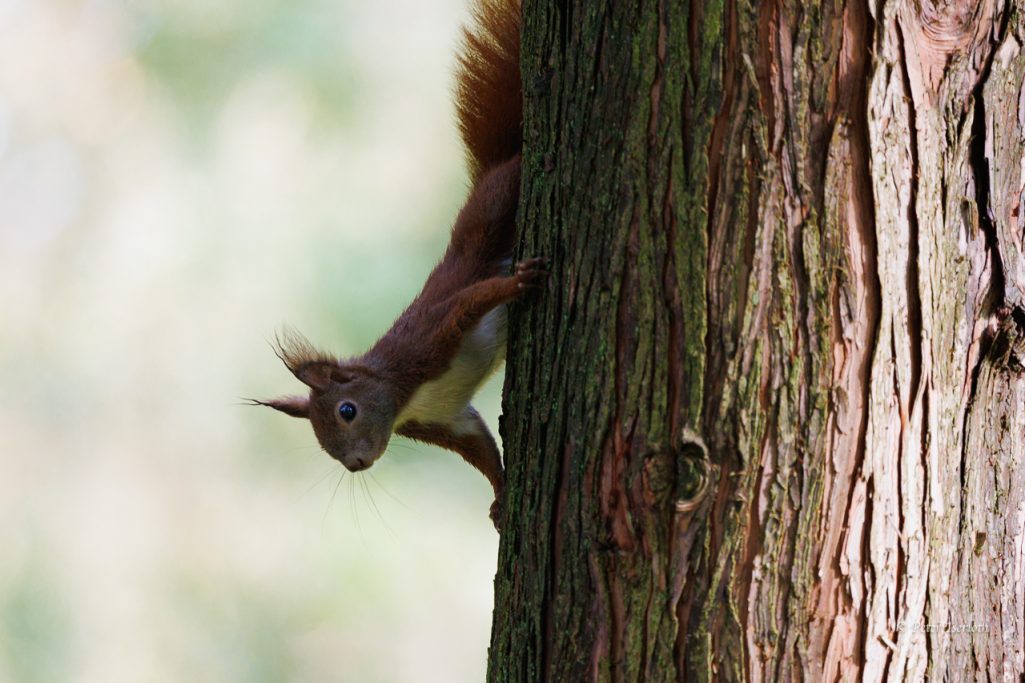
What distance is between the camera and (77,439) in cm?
465

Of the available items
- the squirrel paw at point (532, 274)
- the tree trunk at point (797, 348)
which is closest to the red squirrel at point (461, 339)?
the squirrel paw at point (532, 274)

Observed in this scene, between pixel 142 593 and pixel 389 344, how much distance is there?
7.83 ft

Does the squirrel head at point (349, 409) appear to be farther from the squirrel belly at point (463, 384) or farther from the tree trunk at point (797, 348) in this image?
the tree trunk at point (797, 348)

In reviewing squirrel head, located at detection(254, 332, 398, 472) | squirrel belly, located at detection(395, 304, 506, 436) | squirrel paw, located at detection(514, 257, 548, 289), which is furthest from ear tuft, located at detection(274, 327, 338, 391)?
squirrel paw, located at detection(514, 257, 548, 289)

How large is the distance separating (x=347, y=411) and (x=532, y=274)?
115 centimetres

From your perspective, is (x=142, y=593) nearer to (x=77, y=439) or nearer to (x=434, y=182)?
(x=77, y=439)

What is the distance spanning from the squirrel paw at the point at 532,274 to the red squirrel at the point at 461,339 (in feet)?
2.30

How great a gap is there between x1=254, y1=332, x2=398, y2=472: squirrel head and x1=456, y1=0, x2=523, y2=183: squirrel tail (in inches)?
25.8

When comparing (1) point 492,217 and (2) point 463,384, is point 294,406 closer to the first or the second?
(2) point 463,384

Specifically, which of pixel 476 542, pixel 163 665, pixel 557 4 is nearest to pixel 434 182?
pixel 476 542

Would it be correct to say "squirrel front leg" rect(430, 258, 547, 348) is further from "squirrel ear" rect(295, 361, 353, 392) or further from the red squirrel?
"squirrel ear" rect(295, 361, 353, 392)

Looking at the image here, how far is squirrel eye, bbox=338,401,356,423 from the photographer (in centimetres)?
289

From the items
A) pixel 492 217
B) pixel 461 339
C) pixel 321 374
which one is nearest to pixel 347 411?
pixel 321 374

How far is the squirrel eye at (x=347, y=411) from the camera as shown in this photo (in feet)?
9.48
